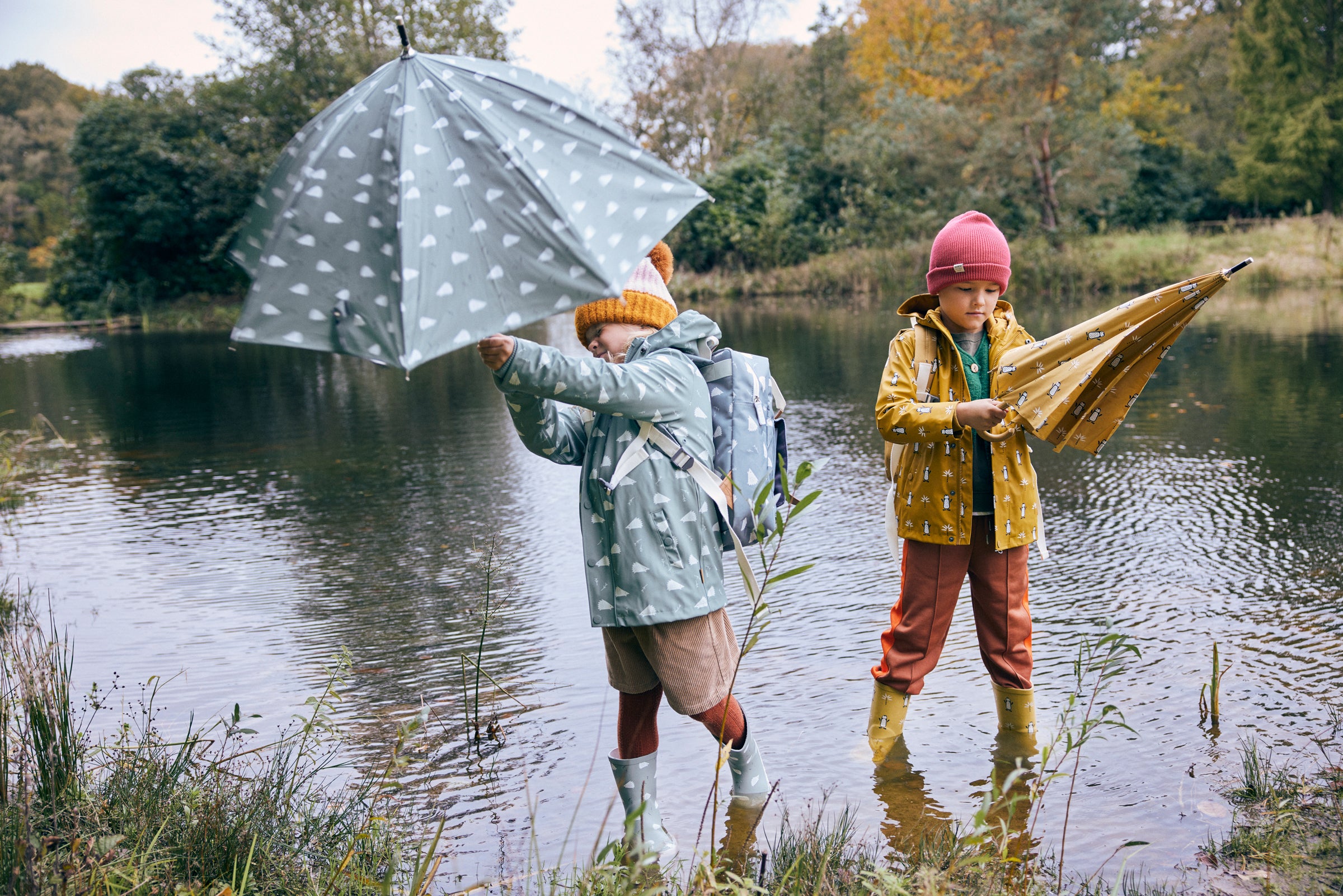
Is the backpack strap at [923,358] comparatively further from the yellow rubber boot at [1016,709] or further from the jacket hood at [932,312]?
the yellow rubber boot at [1016,709]

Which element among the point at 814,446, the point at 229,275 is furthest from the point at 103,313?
the point at 814,446

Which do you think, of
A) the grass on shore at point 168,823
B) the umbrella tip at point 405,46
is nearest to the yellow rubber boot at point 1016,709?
the grass on shore at point 168,823

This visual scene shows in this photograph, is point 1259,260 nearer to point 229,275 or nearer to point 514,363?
point 514,363

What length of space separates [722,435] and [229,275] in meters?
35.2

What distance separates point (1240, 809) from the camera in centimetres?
276

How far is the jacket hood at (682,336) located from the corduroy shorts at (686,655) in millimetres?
674

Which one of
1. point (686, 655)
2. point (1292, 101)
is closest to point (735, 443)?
point (686, 655)

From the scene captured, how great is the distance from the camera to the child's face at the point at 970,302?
117 inches

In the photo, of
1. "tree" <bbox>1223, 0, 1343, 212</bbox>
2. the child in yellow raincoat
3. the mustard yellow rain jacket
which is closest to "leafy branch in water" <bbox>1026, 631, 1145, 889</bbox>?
the child in yellow raincoat

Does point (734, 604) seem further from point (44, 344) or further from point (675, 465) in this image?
point (44, 344)

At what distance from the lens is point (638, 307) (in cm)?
264

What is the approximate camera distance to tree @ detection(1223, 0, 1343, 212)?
92.2 ft

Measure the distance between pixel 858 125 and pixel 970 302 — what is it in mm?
27344

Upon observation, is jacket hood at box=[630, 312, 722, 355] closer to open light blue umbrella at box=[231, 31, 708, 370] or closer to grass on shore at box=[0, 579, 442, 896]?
open light blue umbrella at box=[231, 31, 708, 370]
